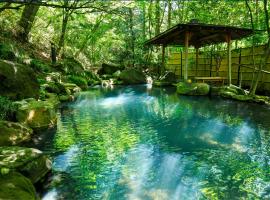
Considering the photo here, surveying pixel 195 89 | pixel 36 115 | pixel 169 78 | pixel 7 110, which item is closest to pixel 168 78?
pixel 169 78

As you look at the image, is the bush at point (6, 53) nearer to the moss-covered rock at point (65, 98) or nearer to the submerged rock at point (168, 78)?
the moss-covered rock at point (65, 98)

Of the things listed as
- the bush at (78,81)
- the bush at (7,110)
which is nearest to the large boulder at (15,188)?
the bush at (7,110)

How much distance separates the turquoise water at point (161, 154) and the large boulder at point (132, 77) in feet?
44.0

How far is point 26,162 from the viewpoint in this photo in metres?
5.12

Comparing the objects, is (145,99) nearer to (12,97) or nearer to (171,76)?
(12,97)

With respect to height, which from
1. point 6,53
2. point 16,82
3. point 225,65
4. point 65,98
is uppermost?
point 6,53

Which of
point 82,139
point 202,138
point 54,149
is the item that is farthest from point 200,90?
point 54,149

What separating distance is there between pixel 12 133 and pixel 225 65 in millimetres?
15487

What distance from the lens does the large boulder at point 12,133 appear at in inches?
273

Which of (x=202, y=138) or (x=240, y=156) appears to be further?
(x=202, y=138)

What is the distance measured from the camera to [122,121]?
10.5m

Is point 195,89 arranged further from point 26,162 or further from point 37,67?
point 26,162

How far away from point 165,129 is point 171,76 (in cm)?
1554

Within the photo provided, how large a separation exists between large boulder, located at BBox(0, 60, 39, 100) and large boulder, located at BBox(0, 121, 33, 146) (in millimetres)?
2873
